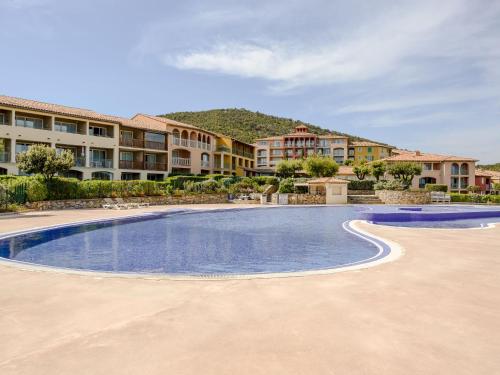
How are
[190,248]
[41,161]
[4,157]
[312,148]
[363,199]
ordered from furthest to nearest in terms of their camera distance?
[312,148]
[363,199]
[4,157]
[41,161]
[190,248]

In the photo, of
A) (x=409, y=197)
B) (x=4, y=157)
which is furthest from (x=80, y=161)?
(x=409, y=197)

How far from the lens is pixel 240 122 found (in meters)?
119

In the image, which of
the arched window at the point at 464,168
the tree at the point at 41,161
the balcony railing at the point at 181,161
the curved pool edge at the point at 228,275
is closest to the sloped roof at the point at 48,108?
the balcony railing at the point at 181,161

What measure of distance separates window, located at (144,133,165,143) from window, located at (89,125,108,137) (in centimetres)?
547

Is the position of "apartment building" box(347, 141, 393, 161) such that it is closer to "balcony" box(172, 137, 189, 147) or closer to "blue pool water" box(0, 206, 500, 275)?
"balcony" box(172, 137, 189, 147)

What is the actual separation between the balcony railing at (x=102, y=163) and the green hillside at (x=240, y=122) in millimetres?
56366

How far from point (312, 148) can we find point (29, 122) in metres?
69.9

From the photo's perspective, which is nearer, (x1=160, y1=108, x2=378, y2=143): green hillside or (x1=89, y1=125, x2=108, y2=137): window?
(x1=89, y1=125, x2=108, y2=137): window

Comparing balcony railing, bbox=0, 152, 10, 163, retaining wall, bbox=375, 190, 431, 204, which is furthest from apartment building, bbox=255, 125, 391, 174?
balcony railing, bbox=0, 152, 10, 163

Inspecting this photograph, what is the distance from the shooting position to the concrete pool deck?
162 inches

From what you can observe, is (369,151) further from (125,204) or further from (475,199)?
(125,204)

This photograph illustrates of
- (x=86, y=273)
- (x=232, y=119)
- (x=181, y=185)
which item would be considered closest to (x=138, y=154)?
(x=181, y=185)

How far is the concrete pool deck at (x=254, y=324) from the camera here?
4105 millimetres

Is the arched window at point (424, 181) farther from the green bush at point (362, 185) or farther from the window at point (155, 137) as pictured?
the window at point (155, 137)
